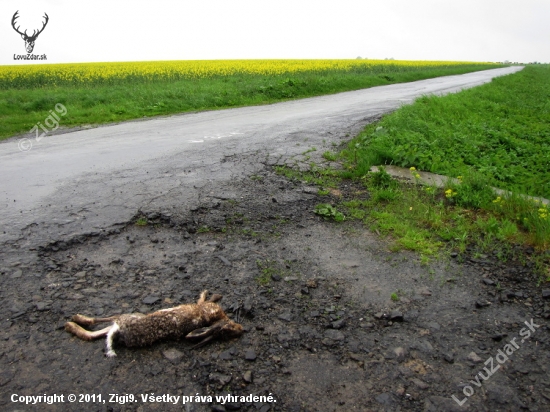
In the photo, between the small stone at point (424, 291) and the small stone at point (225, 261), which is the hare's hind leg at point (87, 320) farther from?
the small stone at point (424, 291)

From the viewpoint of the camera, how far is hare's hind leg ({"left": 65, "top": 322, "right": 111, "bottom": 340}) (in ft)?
9.42

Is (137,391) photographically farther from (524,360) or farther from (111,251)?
(524,360)

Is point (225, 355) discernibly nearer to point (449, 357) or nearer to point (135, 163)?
point (449, 357)

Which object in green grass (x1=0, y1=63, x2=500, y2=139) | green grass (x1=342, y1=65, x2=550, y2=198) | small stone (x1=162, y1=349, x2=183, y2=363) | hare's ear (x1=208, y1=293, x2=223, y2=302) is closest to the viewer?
small stone (x1=162, y1=349, x2=183, y2=363)

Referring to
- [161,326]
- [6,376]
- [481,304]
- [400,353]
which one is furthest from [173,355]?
[481,304]

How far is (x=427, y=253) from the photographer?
14.0ft

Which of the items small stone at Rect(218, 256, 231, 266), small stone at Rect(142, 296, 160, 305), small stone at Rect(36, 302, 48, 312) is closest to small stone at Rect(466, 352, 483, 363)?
small stone at Rect(218, 256, 231, 266)

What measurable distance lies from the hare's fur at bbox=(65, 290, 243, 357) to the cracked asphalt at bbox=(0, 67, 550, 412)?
0.08m

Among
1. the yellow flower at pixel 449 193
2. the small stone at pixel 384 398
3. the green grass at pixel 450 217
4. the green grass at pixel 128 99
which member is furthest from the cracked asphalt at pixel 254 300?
the green grass at pixel 128 99

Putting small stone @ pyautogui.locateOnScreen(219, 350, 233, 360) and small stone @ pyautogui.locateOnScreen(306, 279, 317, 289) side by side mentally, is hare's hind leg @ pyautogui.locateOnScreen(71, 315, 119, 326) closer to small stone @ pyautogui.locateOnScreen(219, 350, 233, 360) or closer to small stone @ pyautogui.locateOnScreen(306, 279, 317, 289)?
small stone @ pyautogui.locateOnScreen(219, 350, 233, 360)

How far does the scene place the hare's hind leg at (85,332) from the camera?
287 cm

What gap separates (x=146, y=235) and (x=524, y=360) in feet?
11.7

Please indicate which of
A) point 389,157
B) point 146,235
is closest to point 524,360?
point 146,235

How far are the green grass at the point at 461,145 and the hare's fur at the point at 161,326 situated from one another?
13.6 feet
